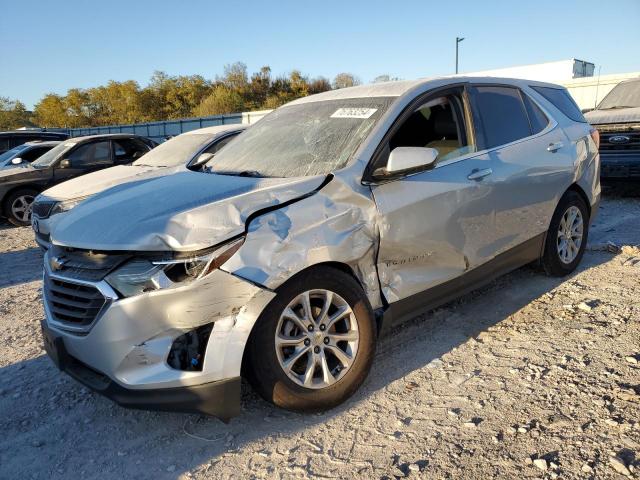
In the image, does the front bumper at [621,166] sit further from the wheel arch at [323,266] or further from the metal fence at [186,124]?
the metal fence at [186,124]

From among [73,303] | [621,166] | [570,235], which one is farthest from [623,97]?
[73,303]

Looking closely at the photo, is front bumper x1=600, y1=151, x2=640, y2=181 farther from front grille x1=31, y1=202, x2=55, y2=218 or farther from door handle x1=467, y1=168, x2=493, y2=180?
front grille x1=31, y1=202, x2=55, y2=218

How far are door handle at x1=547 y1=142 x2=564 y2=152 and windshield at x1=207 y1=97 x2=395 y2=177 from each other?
1.75 meters

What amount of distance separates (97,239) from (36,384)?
57.6 inches

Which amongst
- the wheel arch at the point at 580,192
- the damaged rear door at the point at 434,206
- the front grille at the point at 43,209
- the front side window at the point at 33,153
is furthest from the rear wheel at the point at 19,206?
the wheel arch at the point at 580,192

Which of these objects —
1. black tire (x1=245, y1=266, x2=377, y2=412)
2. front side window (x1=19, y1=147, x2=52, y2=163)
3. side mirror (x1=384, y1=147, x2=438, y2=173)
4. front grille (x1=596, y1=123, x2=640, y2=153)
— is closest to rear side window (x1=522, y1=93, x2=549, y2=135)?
side mirror (x1=384, y1=147, x2=438, y2=173)

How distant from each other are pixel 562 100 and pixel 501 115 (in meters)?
1.33

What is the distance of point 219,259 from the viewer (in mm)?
2533

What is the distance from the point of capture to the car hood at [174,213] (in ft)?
8.38

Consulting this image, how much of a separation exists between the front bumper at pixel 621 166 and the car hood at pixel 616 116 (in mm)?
640

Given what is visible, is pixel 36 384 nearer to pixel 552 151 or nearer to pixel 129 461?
pixel 129 461

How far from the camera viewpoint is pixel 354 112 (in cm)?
356

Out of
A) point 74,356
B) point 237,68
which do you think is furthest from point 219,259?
point 237,68

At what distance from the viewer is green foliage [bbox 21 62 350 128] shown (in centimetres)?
5978
